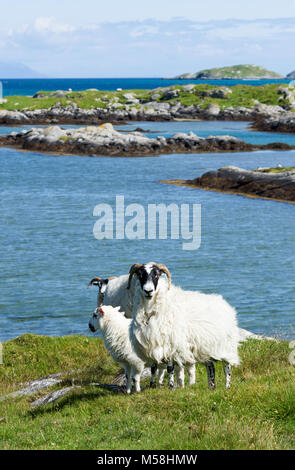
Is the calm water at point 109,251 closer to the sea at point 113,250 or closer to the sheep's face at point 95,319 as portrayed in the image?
the sea at point 113,250

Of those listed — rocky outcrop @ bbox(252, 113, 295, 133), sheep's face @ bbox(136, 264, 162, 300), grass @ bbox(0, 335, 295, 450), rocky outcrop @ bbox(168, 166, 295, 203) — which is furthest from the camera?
rocky outcrop @ bbox(252, 113, 295, 133)

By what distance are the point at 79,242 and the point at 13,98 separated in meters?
127

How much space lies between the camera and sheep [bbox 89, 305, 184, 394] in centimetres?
1093

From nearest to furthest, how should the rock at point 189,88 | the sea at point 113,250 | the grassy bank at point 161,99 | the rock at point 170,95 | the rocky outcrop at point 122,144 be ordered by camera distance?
1. the sea at point 113,250
2. the rocky outcrop at point 122,144
3. the grassy bank at point 161,99
4. the rock at point 170,95
5. the rock at point 189,88

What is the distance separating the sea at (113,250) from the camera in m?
24.6

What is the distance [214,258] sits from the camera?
110 ft

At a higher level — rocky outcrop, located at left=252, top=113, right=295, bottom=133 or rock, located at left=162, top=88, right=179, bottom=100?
rock, located at left=162, top=88, right=179, bottom=100

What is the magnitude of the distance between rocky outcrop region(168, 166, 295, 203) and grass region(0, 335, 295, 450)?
4197 cm

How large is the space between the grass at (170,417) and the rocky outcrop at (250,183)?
4197cm

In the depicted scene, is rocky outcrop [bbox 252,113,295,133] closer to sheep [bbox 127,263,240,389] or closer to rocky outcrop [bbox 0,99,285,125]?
rocky outcrop [bbox 0,99,285,125]

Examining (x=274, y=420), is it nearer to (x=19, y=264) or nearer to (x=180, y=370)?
(x=180, y=370)

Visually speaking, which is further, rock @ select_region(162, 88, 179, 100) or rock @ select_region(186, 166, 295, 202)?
rock @ select_region(162, 88, 179, 100)

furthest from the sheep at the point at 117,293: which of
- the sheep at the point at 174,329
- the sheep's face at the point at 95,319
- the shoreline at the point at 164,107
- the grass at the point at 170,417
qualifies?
the shoreline at the point at 164,107

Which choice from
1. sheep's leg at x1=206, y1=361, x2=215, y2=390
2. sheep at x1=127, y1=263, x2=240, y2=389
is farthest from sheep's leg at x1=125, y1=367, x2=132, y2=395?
sheep's leg at x1=206, y1=361, x2=215, y2=390
